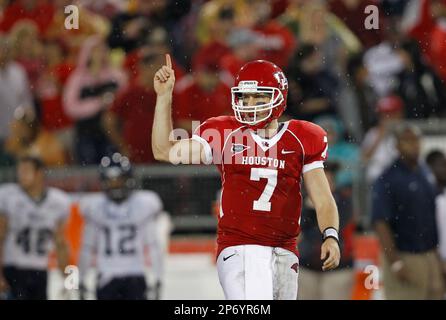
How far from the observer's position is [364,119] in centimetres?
1473

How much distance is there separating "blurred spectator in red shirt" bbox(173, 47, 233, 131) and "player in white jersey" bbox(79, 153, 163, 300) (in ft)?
6.53

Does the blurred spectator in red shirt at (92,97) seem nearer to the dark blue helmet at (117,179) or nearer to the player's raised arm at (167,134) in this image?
the dark blue helmet at (117,179)

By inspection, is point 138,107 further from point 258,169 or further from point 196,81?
point 258,169

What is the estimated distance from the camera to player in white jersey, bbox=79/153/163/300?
1191 cm

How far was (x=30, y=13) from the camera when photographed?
16562 millimetres

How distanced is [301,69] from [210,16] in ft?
7.03

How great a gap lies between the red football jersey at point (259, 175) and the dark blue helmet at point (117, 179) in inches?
158

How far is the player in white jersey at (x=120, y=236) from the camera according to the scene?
11.9 meters

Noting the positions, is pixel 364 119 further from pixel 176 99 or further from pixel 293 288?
pixel 293 288

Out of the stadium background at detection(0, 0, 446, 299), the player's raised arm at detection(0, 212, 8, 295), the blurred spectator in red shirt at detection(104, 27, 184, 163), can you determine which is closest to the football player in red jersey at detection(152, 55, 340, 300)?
the player's raised arm at detection(0, 212, 8, 295)

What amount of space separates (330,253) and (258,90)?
108cm

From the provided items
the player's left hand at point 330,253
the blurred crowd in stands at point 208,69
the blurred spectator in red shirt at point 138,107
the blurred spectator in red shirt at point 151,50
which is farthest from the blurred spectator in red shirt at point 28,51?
the player's left hand at point 330,253

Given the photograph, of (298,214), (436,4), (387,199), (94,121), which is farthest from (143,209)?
(436,4)

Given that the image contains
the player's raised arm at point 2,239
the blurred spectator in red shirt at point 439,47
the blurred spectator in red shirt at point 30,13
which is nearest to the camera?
the player's raised arm at point 2,239
